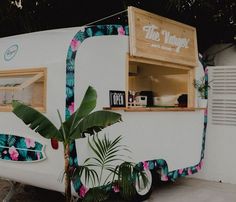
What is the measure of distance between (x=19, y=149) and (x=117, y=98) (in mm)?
1586

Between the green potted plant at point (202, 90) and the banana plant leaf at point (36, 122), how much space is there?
3.88 meters

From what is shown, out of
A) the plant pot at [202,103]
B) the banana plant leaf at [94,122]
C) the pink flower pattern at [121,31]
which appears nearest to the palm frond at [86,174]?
the banana plant leaf at [94,122]

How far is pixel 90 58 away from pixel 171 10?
472 cm

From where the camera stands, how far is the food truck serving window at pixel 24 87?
215 inches

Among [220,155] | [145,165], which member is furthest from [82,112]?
[220,155]

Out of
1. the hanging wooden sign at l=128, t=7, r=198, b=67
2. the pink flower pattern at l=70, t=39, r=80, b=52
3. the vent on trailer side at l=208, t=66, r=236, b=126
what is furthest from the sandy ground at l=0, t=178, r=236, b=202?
the pink flower pattern at l=70, t=39, r=80, b=52

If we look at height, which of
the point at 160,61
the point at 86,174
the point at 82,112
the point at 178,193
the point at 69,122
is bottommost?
the point at 178,193

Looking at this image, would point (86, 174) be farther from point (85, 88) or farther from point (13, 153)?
point (13, 153)

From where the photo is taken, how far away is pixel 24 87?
17.5 feet

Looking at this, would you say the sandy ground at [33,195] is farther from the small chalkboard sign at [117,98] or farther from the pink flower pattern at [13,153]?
the small chalkboard sign at [117,98]

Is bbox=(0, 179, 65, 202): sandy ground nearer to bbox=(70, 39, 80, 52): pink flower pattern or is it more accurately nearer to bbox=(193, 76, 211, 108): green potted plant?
bbox=(70, 39, 80, 52): pink flower pattern

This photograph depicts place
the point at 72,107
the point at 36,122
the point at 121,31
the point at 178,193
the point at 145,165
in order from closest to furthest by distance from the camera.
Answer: the point at 36,122
the point at 72,107
the point at 121,31
the point at 145,165
the point at 178,193

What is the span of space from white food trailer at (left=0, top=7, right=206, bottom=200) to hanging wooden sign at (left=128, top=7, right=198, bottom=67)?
0.02m

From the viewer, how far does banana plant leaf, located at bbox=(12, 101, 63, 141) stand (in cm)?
463
